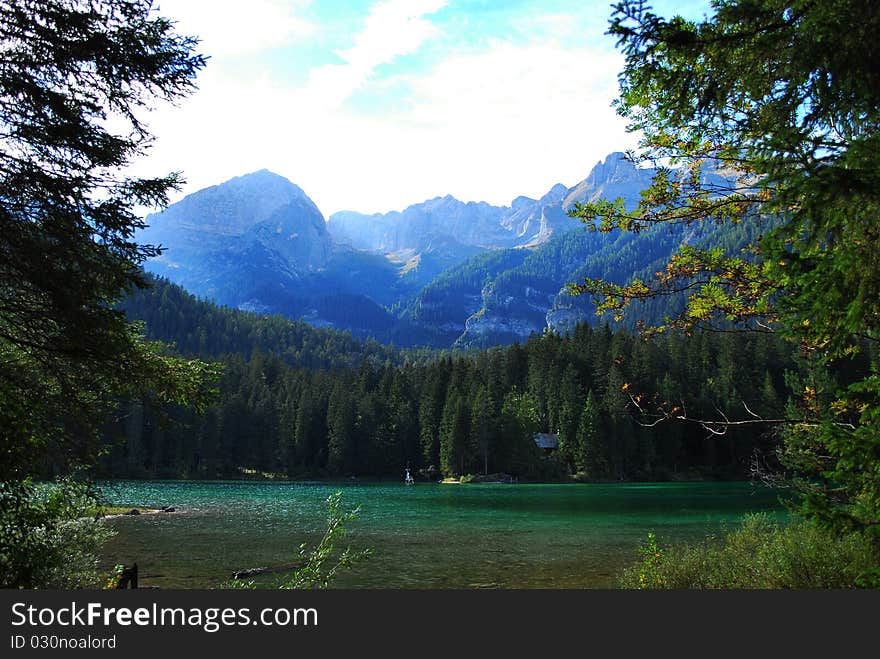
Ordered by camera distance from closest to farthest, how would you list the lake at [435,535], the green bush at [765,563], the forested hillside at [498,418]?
the green bush at [765,563] < the lake at [435,535] < the forested hillside at [498,418]

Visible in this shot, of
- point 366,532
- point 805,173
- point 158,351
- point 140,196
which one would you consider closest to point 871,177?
point 805,173

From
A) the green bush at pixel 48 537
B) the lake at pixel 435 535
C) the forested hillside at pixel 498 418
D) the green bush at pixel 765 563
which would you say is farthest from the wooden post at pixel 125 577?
the forested hillside at pixel 498 418

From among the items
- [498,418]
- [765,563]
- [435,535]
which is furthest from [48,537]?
[498,418]

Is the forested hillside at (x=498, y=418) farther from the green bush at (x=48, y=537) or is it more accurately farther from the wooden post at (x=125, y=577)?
the green bush at (x=48, y=537)

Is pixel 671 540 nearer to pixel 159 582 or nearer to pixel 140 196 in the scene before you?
pixel 159 582

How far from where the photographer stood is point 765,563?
11.7 m

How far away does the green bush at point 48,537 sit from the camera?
8.61 m

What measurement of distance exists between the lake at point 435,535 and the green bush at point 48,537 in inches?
31.1

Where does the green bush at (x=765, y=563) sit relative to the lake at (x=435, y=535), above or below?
above

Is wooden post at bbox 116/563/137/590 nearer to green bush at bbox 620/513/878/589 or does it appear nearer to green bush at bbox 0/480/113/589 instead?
green bush at bbox 0/480/113/589

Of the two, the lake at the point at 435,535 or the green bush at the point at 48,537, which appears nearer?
the green bush at the point at 48,537

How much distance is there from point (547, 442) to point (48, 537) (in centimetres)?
8945

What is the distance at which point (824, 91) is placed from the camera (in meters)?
5.70

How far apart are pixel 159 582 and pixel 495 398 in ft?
Answer: 279
